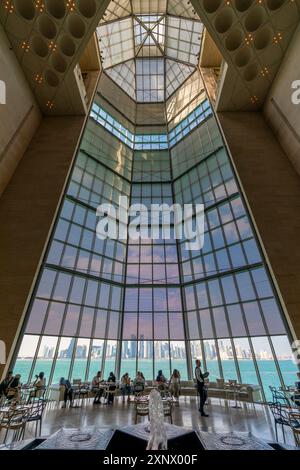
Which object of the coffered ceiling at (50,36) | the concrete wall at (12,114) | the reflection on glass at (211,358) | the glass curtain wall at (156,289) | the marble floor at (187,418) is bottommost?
the marble floor at (187,418)

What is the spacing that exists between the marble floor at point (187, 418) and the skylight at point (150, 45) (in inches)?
1126

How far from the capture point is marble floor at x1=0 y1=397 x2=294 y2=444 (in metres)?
6.34

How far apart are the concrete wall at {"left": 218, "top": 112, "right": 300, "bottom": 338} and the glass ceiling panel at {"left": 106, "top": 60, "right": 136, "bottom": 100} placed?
14.2 m

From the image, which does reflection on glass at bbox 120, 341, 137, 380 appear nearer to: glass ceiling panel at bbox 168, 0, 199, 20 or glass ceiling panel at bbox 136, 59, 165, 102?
glass ceiling panel at bbox 136, 59, 165, 102

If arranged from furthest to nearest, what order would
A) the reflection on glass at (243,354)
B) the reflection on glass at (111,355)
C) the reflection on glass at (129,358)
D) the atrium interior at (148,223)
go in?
1. the reflection on glass at (129,358)
2. the reflection on glass at (111,355)
3. the reflection on glass at (243,354)
4. the atrium interior at (148,223)

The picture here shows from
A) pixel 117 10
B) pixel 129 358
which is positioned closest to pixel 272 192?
pixel 129 358

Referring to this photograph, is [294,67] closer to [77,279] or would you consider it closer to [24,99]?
[24,99]

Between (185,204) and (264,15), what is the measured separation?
12598 millimetres

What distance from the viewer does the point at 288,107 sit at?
1341 cm

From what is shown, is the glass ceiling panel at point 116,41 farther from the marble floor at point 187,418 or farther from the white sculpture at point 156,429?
the marble floor at point 187,418

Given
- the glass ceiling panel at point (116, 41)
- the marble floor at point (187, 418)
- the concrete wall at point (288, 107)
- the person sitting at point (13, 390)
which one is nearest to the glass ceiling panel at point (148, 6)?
the glass ceiling panel at point (116, 41)

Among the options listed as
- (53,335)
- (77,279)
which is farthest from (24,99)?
(53,335)

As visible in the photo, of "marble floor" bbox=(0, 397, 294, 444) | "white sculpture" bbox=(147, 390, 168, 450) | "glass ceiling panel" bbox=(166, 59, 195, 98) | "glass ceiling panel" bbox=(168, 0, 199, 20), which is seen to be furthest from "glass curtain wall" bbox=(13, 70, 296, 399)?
"white sculpture" bbox=(147, 390, 168, 450)

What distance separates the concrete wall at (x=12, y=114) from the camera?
A: 39.2 ft
